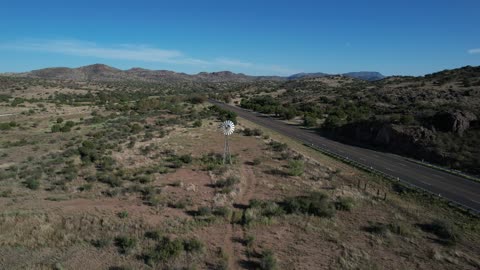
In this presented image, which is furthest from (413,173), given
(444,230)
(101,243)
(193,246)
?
(101,243)

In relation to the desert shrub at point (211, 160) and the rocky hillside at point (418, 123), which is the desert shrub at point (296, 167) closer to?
the desert shrub at point (211, 160)

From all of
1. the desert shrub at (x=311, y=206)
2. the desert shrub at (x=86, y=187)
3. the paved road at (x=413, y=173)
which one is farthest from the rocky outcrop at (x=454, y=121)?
the desert shrub at (x=86, y=187)

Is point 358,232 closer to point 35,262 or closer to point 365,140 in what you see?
point 35,262

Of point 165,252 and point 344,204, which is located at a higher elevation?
point 344,204

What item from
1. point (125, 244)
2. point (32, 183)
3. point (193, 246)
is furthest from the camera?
point (32, 183)

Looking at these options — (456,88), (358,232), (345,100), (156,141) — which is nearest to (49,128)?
(156,141)

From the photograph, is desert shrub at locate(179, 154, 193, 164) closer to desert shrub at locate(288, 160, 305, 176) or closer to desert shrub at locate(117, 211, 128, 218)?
desert shrub at locate(288, 160, 305, 176)

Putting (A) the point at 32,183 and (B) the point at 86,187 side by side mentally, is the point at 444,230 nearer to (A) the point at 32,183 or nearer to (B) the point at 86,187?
(B) the point at 86,187
